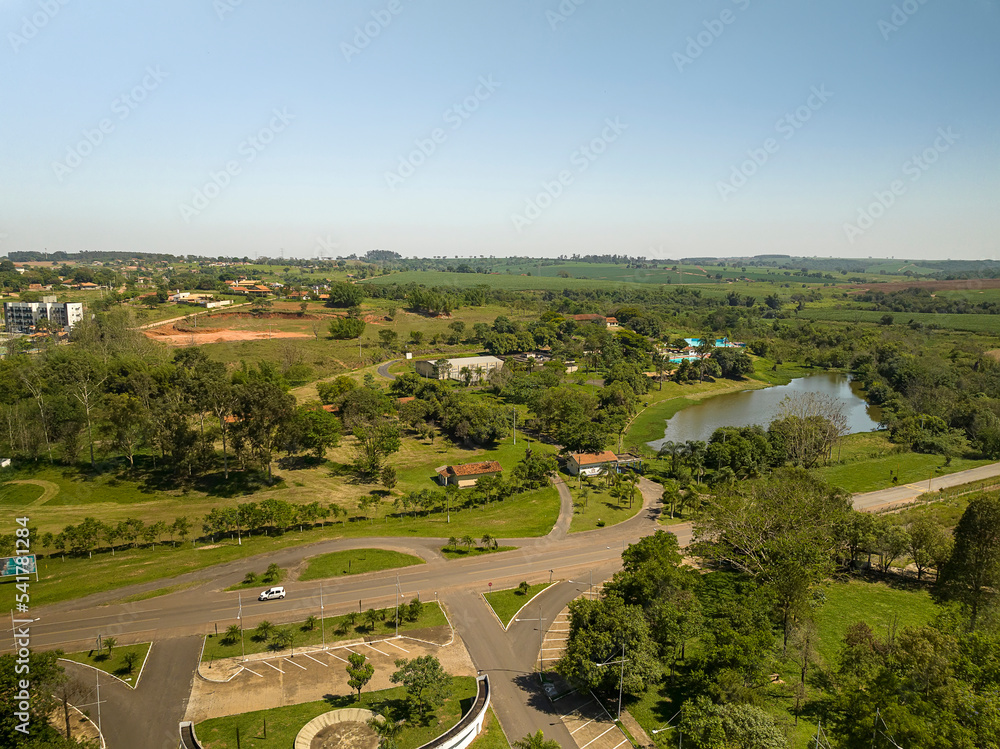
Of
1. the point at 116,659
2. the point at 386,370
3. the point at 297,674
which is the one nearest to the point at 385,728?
the point at 297,674

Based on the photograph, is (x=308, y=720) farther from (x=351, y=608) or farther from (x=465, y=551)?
(x=465, y=551)

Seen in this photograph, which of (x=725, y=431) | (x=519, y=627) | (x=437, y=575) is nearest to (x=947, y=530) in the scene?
(x=725, y=431)

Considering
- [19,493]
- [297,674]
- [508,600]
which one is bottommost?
[508,600]

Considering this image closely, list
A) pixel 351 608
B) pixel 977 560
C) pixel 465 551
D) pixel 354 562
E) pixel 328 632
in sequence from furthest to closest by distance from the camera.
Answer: pixel 465 551 < pixel 354 562 < pixel 351 608 < pixel 328 632 < pixel 977 560

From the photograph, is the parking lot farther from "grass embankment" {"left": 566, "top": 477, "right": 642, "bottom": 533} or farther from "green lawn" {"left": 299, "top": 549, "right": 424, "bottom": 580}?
"grass embankment" {"left": 566, "top": 477, "right": 642, "bottom": 533}

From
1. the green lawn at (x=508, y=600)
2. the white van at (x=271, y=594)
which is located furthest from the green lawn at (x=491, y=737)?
the white van at (x=271, y=594)

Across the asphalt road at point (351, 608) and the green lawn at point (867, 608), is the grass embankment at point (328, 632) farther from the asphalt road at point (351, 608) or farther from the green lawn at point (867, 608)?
the green lawn at point (867, 608)

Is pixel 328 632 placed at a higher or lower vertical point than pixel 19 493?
lower
